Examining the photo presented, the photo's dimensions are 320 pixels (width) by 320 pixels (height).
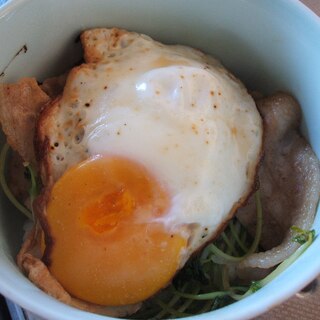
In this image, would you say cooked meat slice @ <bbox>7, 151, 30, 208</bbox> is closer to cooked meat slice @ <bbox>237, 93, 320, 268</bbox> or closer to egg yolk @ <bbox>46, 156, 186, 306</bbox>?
egg yolk @ <bbox>46, 156, 186, 306</bbox>

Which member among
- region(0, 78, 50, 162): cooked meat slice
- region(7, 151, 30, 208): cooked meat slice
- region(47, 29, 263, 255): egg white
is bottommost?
region(7, 151, 30, 208): cooked meat slice


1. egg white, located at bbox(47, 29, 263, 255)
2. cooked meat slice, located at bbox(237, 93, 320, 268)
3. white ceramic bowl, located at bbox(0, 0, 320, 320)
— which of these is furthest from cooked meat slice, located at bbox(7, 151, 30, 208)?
cooked meat slice, located at bbox(237, 93, 320, 268)

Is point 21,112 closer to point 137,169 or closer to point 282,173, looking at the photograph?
point 137,169

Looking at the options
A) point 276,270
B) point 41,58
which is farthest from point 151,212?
point 41,58

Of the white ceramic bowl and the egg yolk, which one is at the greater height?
the white ceramic bowl

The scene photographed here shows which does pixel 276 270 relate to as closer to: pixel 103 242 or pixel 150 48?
pixel 103 242
